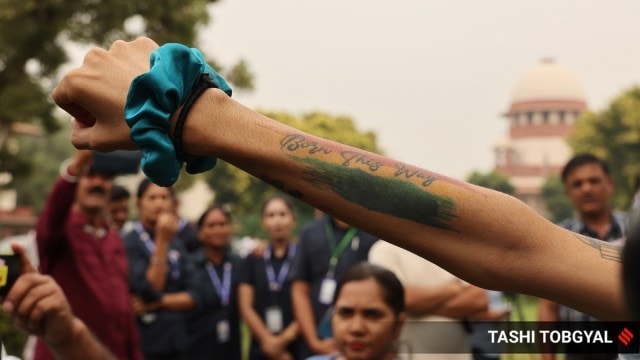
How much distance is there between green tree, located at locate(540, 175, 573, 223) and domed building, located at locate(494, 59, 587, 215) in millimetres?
10777

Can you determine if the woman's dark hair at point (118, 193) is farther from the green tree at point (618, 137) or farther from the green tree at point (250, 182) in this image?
the green tree at point (618, 137)

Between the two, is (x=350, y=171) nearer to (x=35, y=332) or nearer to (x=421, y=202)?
(x=421, y=202)

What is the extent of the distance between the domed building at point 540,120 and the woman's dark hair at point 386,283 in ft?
301

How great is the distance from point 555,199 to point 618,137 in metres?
27.0

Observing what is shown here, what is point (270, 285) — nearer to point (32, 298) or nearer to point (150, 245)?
point (150, 245)

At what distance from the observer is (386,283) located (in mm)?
3898

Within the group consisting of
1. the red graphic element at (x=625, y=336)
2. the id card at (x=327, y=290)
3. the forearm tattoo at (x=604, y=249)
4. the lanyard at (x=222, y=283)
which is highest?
the lanyard at (x=222, y=283)

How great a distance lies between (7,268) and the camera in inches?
93.1

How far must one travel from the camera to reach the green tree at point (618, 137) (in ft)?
168

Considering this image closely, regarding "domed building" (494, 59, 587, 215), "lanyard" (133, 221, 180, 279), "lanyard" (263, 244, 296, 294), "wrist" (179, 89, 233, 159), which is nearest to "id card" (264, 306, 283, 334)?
"lanyard" (263, 244, 296, 294)

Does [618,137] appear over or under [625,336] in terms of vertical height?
over

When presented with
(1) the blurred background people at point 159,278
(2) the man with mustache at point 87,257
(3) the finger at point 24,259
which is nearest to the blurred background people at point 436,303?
(2) the man with mustache at point 87,257

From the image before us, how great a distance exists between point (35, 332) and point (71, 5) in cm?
1772

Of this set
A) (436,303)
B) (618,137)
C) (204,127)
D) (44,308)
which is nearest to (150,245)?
(436,303)
